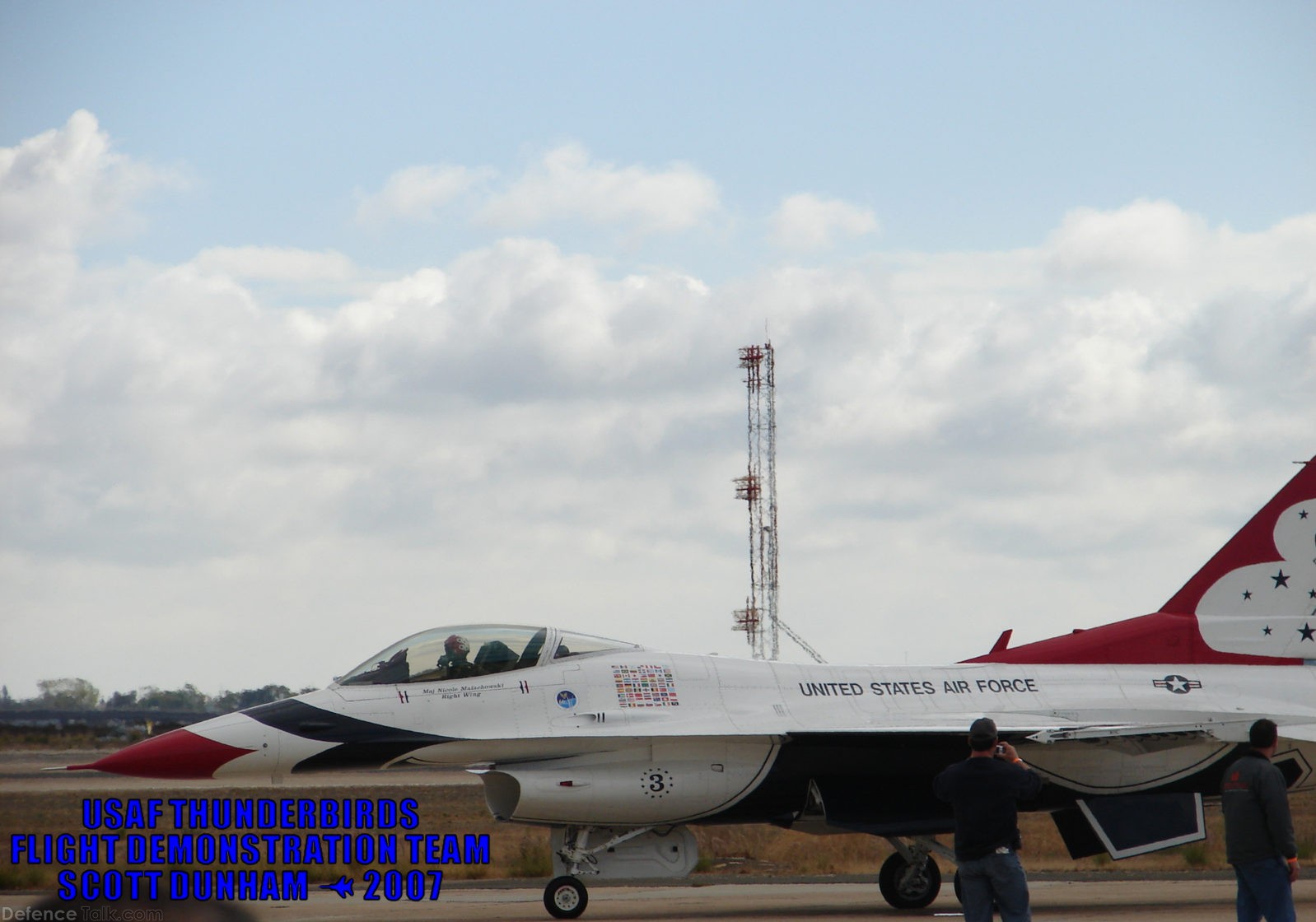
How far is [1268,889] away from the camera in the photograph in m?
8.41

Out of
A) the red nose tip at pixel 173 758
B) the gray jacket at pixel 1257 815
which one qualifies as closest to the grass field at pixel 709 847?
the red nose tip at pixel 173 758

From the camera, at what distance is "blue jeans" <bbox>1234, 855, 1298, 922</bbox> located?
8406 mm

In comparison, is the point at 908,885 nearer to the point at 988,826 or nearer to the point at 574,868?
the point at 574,868

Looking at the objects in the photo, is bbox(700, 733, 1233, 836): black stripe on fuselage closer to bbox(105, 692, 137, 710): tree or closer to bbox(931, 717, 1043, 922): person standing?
bbox(931, 717, 1043, 922): person standing

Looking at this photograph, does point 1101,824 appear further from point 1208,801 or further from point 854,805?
point 854,805

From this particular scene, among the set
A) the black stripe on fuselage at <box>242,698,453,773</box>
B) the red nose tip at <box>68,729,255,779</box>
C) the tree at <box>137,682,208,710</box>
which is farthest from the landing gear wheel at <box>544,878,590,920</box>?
the tree at <box>137,682,208,710</box>

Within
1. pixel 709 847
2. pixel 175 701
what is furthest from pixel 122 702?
pixel 709 847

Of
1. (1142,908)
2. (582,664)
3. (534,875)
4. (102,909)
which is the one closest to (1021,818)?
(534,875)

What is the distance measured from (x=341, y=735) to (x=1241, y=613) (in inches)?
380

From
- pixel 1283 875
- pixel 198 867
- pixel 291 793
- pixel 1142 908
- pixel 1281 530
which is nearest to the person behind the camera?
pixel 1283 875

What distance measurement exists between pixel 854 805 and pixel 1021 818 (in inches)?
564

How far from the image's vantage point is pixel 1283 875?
842cm

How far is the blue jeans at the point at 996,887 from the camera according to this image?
855cm

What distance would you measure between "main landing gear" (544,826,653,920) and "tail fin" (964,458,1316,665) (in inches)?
177
